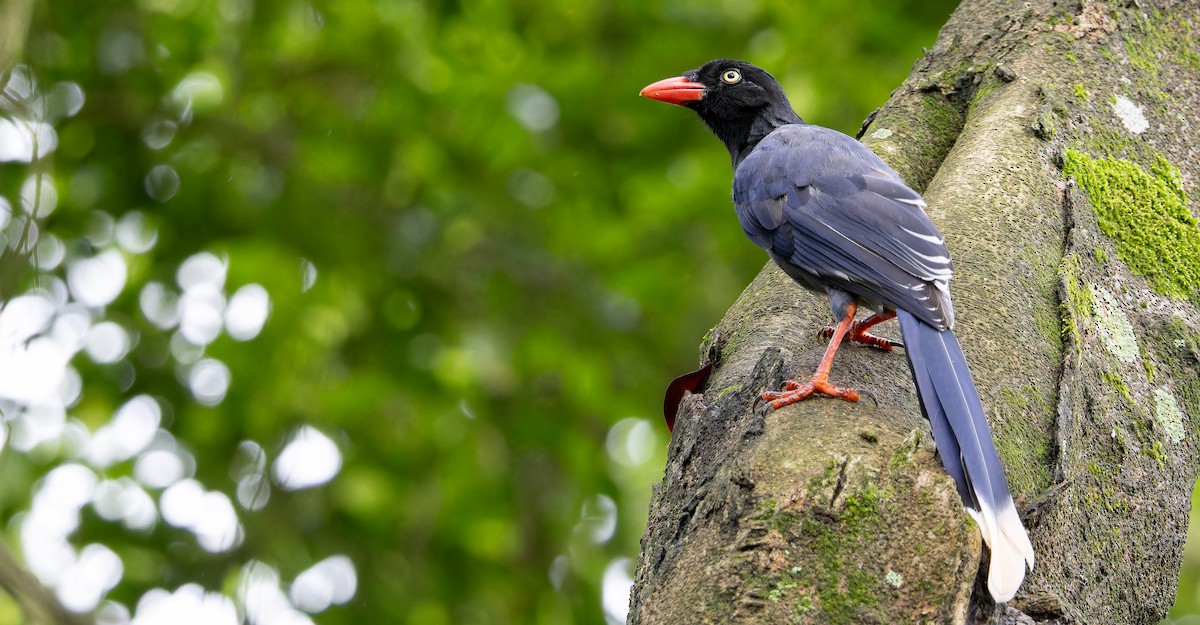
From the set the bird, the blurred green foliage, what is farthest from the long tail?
the blurred green foliage

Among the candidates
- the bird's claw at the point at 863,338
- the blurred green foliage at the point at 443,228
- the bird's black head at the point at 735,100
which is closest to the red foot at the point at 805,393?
the bird's claw at the point at 863,338

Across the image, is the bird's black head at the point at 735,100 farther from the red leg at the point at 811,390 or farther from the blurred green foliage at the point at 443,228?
the red leg at the point at 811,390

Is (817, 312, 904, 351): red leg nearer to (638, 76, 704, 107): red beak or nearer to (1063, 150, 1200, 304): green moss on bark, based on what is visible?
(1063, 150, 1200, 304): green moss on bark

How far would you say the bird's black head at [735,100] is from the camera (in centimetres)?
475

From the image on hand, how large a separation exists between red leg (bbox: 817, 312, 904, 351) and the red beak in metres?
1.94

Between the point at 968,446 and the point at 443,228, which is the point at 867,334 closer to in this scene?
the point at 968,446

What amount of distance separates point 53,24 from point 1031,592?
19.2 ft

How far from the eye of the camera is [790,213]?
362 cm

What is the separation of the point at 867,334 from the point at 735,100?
80.8 inches

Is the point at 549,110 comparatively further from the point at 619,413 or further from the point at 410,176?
the point at 619,413

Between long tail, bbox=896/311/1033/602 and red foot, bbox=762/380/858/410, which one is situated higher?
long tail, bbox=896/311/1033/602

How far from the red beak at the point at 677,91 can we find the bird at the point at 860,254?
0.08 ft

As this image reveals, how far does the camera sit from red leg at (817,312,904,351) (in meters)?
2.92

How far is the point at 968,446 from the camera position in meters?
2.13
